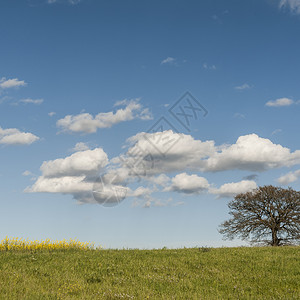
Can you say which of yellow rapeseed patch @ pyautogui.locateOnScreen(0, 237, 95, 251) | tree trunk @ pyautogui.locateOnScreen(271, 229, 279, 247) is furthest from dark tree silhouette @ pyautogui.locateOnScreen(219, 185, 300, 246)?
yellow rapeseed patch @ pyautogui.locateOnScreen(0, 237, 95, 251)

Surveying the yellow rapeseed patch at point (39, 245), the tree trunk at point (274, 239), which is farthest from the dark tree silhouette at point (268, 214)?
the yellow rapeseed patch at point (39, 245)

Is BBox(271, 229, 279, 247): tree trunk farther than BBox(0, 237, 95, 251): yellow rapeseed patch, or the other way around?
BBox(271, 229, 279, 247): tree trunk

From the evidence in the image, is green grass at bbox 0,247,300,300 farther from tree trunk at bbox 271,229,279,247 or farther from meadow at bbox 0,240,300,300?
tree trunk at bbox 271,229,279,247

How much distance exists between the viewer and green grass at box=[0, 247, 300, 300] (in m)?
13.1

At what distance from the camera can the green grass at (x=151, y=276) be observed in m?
13.1

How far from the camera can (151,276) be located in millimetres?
15312

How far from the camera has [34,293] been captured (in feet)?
41.1

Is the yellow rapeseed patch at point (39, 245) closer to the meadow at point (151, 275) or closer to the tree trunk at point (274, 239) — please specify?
the meadow at point (151, 275)

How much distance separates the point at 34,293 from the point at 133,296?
11.4ft

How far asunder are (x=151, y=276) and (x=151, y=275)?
1.10ft

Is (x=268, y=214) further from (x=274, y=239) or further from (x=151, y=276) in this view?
(x=151, y=276)

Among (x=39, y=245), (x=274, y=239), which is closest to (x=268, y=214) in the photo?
(x=274, y=239)

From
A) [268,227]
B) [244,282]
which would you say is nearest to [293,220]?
[268,227]

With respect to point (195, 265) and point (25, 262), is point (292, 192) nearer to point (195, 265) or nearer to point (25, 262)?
point (195, 265)
